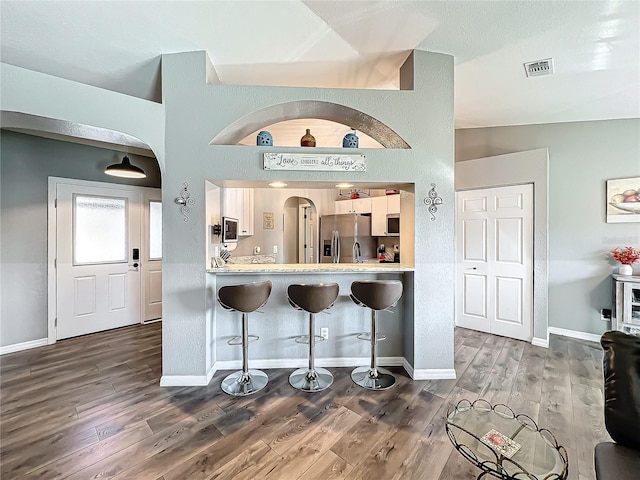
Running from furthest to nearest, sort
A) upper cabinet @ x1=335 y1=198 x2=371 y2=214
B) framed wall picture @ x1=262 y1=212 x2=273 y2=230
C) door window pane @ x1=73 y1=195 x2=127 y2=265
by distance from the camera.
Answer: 1. upper cabinet @ x1=335 y1=198 x2=371 y2=214
2. framed wall picture @ x1=262 y1=212 x2=273 y2=230
3. door window pane @ x1=73 y1=195 x2=127 y2=265

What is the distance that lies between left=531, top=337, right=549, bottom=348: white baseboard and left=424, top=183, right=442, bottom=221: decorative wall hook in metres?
2.39

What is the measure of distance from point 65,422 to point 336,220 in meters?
4.53

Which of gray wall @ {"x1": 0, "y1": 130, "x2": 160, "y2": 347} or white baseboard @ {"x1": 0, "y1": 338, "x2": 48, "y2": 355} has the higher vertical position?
gray wall @ {"x1": 0, "y1": 130, "x2": 160, "y2": 347}

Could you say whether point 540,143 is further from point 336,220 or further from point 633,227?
point 336,220

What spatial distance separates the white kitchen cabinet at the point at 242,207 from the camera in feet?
13.7

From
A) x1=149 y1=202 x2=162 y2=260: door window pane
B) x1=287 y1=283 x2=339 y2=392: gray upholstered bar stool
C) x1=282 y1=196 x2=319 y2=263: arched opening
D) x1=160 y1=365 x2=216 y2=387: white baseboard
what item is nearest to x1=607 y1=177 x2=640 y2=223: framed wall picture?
x1=287 y1=283 x2=339 y2=392: gray upholstered bar stool

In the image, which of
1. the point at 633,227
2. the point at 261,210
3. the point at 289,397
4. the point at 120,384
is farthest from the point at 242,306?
the point at 633,227

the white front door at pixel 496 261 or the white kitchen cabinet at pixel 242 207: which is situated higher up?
the white kitchen cabinet at pixel 242 207

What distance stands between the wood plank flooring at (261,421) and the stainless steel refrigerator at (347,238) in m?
2.80

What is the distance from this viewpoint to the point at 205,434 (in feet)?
6.60

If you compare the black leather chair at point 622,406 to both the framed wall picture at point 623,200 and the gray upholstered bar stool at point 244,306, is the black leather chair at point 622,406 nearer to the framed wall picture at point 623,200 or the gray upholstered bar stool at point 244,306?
the gray upholstered bar stool at point 244,306

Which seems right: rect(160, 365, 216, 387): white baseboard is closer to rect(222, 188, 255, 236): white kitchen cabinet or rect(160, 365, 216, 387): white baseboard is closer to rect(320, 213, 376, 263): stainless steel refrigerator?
rect(222, 188, 255, 236): white kitchen cabinet

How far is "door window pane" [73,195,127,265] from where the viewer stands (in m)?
3.99

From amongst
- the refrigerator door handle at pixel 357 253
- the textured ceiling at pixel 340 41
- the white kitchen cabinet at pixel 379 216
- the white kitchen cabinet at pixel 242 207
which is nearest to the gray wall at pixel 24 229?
the textured ceiling at pixel 340 41
